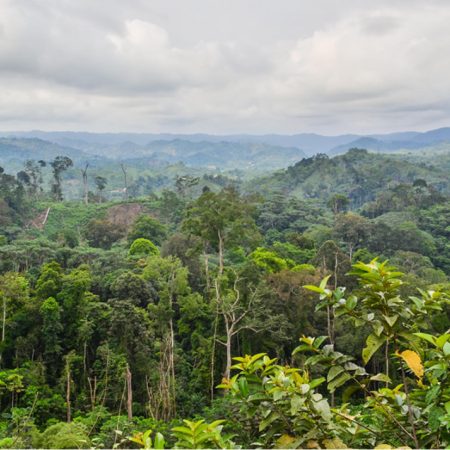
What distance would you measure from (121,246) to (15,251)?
9.18 metres

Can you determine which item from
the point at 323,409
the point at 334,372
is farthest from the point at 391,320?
the point at 323,409

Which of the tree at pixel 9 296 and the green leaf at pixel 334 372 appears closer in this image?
the green leaf at pixel 334 372

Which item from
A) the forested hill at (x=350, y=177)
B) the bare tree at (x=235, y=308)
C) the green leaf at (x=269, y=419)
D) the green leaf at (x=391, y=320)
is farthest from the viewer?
the forested hill at (x=350, y=177)

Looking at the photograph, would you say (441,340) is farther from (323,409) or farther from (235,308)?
(235,308)

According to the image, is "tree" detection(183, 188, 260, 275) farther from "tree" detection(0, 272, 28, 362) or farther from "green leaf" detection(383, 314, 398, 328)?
"green leaf" detection(383, 314, 398, 328)

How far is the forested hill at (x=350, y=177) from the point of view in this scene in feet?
214

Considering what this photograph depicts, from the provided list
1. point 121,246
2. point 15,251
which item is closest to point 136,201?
point 121,246

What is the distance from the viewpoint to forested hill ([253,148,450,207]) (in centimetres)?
6534

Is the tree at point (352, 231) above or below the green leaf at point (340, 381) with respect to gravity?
below

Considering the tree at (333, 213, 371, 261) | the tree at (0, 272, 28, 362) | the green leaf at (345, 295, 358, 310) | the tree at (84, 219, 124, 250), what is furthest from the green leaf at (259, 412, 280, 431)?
the tree at (84, 219, 124, 250)

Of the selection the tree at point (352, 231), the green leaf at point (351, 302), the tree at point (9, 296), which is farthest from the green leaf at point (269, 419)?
the tree at point (352, 231)

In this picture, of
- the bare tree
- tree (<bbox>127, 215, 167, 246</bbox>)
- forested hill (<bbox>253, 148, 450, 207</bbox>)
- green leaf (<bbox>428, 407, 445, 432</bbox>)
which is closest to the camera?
green leaf (<bbox>428, 407, 445, 432</bbox>)

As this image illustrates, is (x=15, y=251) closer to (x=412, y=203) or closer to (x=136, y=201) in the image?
(x=136, y=201)

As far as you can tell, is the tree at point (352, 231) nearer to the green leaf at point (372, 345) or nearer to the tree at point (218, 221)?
the tree at point (218, 221)
